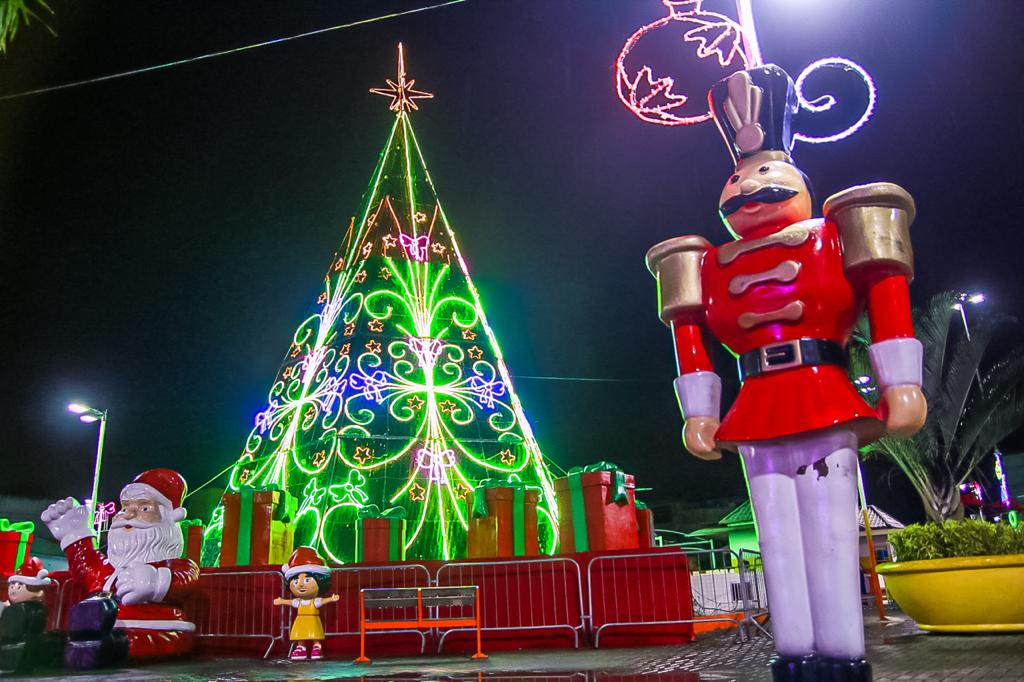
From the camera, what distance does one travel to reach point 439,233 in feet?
42.3

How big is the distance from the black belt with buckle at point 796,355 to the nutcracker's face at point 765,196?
2.37 feet

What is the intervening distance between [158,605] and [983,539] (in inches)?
316

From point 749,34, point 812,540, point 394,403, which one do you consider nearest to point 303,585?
point 394,403

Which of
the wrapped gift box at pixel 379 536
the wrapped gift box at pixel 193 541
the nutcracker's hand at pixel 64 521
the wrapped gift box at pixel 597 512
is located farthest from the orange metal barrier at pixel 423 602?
the wrapped gift box at pixel 193 541

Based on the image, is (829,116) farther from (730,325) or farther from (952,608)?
(952,608)

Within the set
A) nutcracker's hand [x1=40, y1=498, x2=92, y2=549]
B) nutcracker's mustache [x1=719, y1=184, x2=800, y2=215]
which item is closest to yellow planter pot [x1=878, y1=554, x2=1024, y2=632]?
nutcracker's mustache [x1=719, y1=184, x2=800, y2=215]

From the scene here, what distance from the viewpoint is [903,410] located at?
405cm

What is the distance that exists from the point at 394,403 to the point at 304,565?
2.88 metres

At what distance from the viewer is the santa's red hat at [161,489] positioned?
7.74m

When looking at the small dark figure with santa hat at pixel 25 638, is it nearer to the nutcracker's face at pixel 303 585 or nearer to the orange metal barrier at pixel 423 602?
the nutcracker's face at pixel 303 585

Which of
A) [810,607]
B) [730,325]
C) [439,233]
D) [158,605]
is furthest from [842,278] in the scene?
[439,233]

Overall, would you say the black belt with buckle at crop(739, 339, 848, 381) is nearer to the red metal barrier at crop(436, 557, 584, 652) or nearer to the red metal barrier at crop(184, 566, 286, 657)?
the red metal barrier at crop(436, 557, 584, 652)

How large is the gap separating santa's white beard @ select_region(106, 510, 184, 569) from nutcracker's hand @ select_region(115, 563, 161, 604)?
64 mm

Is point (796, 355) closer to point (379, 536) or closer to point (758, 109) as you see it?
point (758, 109)
